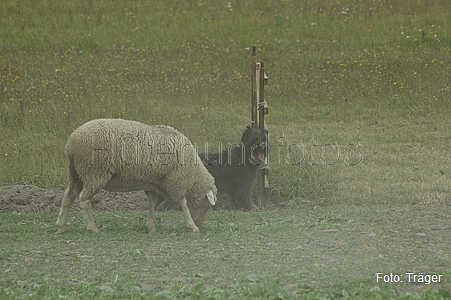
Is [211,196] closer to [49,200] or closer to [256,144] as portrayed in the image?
[256,144]

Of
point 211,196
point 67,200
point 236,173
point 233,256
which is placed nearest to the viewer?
point 233,256

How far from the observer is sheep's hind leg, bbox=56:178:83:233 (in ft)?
25.4

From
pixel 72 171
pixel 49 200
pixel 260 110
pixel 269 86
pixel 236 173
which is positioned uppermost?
pixel 260 110

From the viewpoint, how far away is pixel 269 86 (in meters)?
16.1

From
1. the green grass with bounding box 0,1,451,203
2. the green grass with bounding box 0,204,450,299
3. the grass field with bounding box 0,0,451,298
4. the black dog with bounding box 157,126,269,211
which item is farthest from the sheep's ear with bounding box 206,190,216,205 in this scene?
the green grass with bounding box 0,1,451,203

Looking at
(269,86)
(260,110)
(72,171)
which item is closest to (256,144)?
(260,110)

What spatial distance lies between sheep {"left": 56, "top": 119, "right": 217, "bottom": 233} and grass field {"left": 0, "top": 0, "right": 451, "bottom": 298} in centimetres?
48

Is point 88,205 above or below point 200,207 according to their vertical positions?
above

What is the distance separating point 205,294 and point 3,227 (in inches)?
151

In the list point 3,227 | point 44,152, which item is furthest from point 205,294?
point 44,152

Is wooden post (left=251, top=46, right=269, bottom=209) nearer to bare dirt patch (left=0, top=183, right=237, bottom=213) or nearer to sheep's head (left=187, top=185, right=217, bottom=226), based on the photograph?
bare dirt patch (left=0, top=183, right=237, bottom=213)

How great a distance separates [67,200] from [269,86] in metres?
8.91

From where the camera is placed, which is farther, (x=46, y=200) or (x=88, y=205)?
(x=46, y=200)

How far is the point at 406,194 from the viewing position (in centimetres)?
944
